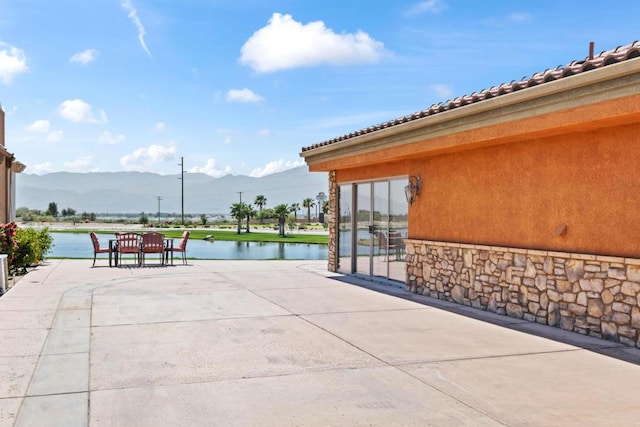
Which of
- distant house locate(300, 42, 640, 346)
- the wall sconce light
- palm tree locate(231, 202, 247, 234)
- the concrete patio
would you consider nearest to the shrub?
the concrete patio

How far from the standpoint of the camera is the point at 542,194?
8797mm

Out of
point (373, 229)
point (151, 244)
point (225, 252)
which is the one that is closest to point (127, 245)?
point (151, 244)

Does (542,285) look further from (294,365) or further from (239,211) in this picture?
(239,211)

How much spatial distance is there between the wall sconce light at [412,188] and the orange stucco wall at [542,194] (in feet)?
0.45

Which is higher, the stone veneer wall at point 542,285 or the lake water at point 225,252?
the stone veneer wall at point 542,285

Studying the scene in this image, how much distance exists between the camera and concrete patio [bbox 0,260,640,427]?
488 centimetres

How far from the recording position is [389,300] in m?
11.0

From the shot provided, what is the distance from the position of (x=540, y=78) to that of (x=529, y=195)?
2.00 m

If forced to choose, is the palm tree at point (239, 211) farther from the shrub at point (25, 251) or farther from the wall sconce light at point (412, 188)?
the wall sconce light at point (412, 188)

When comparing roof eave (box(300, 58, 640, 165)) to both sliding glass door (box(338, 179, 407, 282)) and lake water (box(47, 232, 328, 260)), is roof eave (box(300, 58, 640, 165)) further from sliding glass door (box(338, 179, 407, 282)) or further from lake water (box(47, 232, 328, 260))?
lake water (box(47, 232, 328, 260))

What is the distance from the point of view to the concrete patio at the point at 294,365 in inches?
192

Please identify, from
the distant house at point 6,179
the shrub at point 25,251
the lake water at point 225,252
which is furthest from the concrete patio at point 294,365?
the lake water at point 225,252

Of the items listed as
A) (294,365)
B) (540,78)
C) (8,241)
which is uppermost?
(540,78)

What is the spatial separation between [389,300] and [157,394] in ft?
20.7
